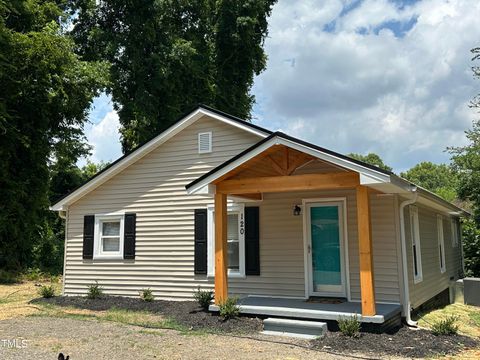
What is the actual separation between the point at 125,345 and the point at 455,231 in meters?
13.7

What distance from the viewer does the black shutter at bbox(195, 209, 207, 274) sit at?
34.7 feet

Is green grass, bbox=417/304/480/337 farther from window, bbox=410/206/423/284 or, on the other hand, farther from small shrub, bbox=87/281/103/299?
small shrub, bbox=87/281/103/299

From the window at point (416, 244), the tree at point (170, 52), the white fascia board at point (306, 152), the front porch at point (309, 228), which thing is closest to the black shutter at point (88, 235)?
the front porch at point (309, 228)

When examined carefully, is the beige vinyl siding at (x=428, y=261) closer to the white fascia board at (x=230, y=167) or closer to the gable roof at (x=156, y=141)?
the white fascia board at (x=230, y=167)

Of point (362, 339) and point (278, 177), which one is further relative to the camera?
point (278, 177)

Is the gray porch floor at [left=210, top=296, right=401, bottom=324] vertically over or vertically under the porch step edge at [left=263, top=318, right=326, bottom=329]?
over

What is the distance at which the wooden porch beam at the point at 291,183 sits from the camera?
24.8 feet

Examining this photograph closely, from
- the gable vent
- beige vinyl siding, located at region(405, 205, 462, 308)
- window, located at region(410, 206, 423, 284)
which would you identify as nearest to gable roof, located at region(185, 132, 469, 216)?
window, located at region(410, 206, 423, 284)

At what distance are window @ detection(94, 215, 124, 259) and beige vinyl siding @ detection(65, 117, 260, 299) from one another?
0.21m

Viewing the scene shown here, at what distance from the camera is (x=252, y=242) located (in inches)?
398

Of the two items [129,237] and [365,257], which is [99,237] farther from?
[365,257]

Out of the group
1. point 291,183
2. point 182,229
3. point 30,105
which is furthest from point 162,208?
point 30,105

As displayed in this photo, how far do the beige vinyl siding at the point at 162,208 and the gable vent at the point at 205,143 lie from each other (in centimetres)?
10

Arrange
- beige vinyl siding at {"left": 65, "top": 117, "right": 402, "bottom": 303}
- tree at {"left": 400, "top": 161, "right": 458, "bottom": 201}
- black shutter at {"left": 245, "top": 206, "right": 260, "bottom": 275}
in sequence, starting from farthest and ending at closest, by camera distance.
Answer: tree at {"left": 400, "top": 161, "right": 458, "bottom": 201} < black shutter at {"left": 245, "top": 206, "right": 260, "bottom": 275} < beige vinyl siding at {"left": 65, "top": 117, "right": 402, "bottom": 303}
